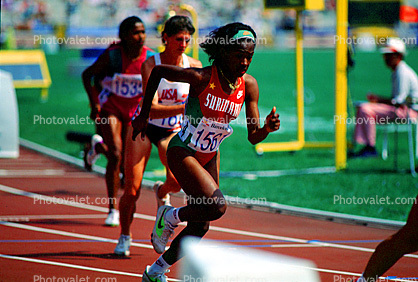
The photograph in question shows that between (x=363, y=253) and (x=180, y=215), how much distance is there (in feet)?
8.06

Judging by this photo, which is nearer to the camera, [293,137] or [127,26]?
[127,26]

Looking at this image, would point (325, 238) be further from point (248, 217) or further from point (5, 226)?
point (5, 226)

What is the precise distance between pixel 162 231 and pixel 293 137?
11362mm

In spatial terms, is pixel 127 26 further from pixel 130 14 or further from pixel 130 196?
pixel 130 14

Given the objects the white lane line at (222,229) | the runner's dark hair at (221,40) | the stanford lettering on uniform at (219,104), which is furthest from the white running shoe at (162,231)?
the white lane line at (222,229)

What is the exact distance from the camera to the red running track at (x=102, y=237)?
5.66 meters

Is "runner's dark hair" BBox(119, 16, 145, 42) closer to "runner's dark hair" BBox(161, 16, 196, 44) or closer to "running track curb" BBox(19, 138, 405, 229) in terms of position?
"runner's dark hair" BBox(161, 16, 196, 44)

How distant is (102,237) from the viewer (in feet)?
23.0

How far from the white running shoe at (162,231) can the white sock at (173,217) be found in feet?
0.11

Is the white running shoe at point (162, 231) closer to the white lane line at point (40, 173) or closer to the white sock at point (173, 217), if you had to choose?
the white sock at point (173, 217)

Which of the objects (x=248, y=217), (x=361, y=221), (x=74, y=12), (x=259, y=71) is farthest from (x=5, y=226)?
(x=74, y=12)

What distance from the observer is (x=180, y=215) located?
482 centimetres

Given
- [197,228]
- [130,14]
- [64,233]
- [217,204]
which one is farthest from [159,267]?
[130,14]

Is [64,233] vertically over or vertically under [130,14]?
under
